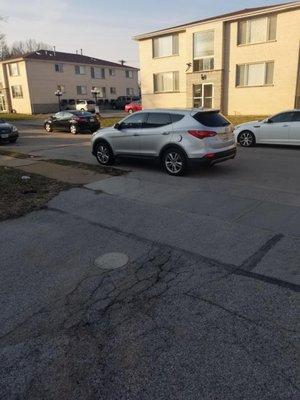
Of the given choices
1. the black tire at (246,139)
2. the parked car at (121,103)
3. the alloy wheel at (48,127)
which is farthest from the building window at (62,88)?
the black tire at (246,139)

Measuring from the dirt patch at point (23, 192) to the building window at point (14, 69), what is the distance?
43.4 meters

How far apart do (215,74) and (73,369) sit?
28.6 m

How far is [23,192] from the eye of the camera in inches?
320

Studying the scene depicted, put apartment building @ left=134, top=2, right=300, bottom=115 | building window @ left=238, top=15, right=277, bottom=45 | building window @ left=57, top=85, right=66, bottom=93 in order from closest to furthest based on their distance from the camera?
apartment building @ left=134, top=2, right=300, bottom=115 → building window @ left=238, top=15, right=277, bottom=45 → building window @ left=57, top=85, right=66, bottom=93

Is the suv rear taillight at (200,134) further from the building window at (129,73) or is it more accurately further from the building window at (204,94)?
the building window at (129,73)

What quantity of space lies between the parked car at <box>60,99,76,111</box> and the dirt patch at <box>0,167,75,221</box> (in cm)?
3770

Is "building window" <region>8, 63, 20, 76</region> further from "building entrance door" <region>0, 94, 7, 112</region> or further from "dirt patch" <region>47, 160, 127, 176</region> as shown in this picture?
"dirt patch" <region>47, 160, 127, 176</region>

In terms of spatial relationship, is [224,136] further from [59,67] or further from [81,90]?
[81,90]

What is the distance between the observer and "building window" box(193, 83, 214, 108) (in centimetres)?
2945

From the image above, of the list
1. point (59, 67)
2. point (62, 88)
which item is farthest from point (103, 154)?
point (59, 67)

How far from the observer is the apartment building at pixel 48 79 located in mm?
47188

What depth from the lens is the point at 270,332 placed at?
10.6 feet

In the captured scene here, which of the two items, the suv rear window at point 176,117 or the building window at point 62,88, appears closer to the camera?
the suv rear window at point 176,117

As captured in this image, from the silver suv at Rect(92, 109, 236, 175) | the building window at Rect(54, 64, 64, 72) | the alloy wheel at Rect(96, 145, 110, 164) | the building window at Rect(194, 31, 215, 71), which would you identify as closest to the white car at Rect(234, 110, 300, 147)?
the silver suv at Rect(92, 109, 236, 175)
